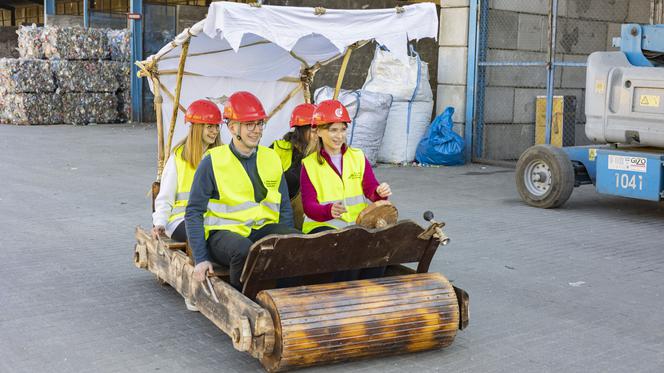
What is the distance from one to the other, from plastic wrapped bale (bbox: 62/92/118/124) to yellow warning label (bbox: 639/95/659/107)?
17.3 meters

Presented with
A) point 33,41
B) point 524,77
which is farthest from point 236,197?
point 33,41

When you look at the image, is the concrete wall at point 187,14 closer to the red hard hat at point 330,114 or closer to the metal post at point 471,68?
the metal post at point 471,68

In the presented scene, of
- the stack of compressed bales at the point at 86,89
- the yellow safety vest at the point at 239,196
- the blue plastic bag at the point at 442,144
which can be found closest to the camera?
the yellow safety vest at the point at 239,196

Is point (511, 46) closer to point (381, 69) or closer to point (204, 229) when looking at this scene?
point (381, 69)

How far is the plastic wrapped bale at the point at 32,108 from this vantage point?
22422 millimetres

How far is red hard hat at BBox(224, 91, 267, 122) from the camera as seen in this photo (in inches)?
202

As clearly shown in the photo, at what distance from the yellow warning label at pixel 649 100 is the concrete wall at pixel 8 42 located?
3002cm

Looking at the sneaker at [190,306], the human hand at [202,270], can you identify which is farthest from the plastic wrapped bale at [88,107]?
the human hand at [202,270]

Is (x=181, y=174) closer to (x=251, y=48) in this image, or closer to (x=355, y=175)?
(x=355, y=175)

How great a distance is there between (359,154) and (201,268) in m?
1.43

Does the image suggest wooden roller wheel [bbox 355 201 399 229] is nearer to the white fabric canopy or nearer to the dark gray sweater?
the dark gray sweater

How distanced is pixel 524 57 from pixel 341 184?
10.3 metres

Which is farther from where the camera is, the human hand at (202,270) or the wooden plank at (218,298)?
the human hand at (202,270)

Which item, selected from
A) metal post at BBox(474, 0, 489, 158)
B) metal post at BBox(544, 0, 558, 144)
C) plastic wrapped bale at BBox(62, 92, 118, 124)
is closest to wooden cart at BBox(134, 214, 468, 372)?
metal post at BBox(544, 0, 558, 144)
